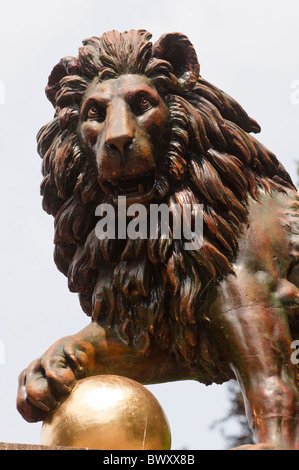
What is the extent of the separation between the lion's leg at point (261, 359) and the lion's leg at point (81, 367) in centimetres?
36

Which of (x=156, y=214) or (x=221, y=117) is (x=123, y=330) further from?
(x=221, y=117)

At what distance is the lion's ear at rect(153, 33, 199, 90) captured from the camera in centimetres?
351

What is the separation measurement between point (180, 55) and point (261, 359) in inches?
→ 52.9

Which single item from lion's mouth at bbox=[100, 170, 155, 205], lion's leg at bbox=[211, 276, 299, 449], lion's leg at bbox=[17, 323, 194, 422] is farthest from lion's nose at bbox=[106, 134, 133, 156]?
lion's leg at bbox=[17, 323, 194, 422]

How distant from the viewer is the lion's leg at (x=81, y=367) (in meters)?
3.19

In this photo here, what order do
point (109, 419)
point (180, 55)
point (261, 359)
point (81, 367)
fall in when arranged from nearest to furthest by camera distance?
point (109, 419)
point (261, 359)
point (81, 367)
point (180, 55)

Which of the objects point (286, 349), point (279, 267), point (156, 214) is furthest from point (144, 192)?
point (286, 349)

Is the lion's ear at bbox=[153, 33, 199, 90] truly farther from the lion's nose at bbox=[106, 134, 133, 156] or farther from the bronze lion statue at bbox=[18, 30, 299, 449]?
the lion's nose at bbox=[106, 134, 133, 156]

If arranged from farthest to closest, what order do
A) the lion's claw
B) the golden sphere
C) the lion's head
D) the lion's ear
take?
the lion's ear
the lion's head
the lion's claw
the golden sphere

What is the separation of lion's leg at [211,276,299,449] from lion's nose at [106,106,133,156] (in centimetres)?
68

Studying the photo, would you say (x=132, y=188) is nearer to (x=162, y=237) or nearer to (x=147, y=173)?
(x=147, y=173)

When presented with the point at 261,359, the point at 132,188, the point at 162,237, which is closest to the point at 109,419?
the point at 261,359

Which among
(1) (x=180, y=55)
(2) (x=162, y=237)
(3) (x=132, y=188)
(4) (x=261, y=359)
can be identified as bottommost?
(4) (x=261, y=359)

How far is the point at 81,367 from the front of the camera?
333cm
